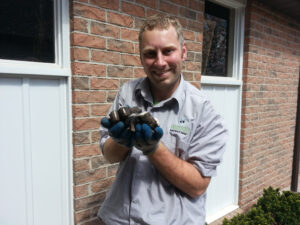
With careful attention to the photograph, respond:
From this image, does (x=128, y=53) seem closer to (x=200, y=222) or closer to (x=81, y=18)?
(x=81, y=18)

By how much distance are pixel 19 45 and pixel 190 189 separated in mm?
1570

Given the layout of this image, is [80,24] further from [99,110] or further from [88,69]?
[99,110]

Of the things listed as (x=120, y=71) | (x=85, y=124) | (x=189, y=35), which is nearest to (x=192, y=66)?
(x=189, y=35)

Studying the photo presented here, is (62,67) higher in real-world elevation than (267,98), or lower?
higher

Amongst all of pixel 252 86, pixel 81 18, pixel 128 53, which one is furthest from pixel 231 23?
pixel 81 18

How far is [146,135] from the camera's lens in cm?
105

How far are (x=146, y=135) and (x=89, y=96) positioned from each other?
1158mm

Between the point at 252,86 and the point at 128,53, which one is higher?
the point at 128,53

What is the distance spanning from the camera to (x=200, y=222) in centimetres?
140

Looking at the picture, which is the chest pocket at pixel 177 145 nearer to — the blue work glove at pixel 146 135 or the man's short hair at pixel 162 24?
the blue work glove at pixel 146 135

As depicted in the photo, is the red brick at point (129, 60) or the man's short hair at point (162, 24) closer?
the man's short hair at point (162, 24)

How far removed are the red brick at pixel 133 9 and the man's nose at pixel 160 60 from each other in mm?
1152

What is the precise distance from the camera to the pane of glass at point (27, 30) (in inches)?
69.8

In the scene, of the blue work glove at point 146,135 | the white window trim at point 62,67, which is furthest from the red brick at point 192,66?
the blue work glove at point 146,135
